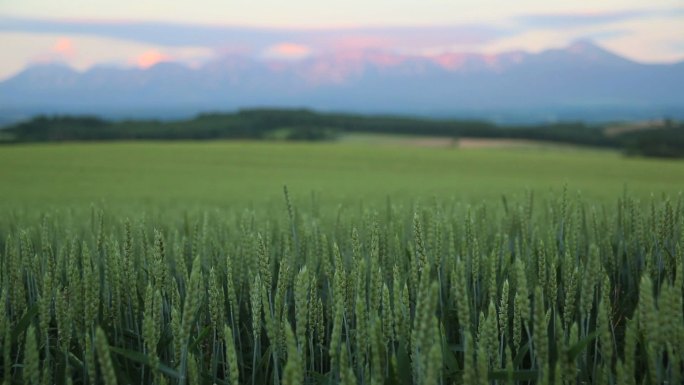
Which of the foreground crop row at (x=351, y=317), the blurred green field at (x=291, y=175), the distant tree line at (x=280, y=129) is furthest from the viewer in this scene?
the distant tree line at (x=280, y=129)

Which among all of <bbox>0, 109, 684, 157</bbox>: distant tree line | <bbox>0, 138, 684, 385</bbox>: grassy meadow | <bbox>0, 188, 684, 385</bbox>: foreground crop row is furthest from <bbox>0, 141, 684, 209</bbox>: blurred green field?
<bbox>0, 188, 684, 385</bbox>: foreground crop row

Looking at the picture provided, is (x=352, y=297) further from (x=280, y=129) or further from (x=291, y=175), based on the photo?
(x=280, y=129)

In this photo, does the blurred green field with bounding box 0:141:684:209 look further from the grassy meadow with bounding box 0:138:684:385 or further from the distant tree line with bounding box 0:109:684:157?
the distant tree line with bounding box 0:109:684:157

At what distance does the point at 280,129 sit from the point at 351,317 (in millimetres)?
14850

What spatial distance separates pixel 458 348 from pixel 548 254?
49 centimetres

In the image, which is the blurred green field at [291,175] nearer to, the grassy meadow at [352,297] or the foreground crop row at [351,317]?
the grassy meadow at [352,297]

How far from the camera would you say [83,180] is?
6.70 m

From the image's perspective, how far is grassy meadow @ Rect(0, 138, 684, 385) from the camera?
107cm

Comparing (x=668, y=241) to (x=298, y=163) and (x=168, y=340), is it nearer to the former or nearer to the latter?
(x=168, y=340)

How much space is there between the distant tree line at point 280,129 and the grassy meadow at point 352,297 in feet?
33.9

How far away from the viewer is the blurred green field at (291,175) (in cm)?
491

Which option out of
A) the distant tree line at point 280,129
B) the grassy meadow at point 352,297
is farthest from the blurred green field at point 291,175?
the distant tree line at point 280,129

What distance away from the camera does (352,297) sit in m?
1.49

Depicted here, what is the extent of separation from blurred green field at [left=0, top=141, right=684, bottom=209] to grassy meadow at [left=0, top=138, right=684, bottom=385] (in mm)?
639
